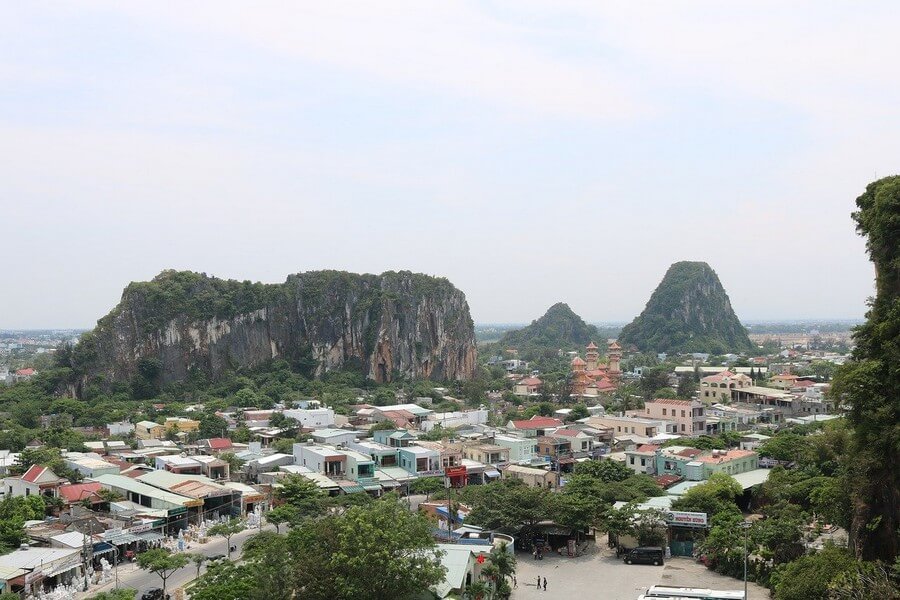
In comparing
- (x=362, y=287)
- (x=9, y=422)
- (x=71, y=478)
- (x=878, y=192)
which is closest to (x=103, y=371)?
(x=9, y=422)

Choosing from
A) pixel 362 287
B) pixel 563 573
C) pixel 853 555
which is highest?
pixel 362 287

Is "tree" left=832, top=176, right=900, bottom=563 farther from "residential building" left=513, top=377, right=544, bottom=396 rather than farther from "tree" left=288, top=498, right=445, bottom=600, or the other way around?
"residential building" left=513, top=377, right=544, bottom=396

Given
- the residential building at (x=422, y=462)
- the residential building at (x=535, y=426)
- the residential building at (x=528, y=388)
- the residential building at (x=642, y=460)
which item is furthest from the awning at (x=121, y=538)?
the residential building at (x=528, y=388)

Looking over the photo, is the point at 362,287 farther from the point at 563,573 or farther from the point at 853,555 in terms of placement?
the point at 853,555

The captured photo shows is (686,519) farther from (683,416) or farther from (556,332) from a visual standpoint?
(556,332)

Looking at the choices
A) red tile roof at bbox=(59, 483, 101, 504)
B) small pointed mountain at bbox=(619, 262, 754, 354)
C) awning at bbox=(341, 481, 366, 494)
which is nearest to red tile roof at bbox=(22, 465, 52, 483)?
red tile roof at bbox=(59, 483, 101, 504)

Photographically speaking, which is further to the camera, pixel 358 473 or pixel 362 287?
pixel 362 287
